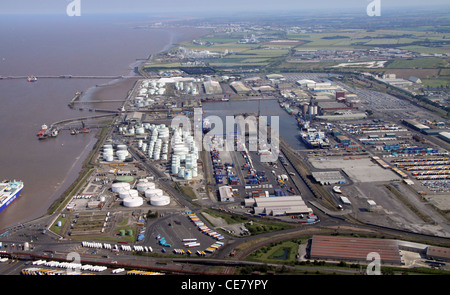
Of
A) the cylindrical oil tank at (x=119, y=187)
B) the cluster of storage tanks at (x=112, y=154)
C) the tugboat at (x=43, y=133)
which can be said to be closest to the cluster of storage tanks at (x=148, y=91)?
the tugboat at (x=43, y=133)

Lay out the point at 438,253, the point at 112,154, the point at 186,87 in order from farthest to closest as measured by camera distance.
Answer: the point at 186,87, the point at 112,154, the point at 438,253

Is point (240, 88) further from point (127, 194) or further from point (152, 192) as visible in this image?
point (127, 194)

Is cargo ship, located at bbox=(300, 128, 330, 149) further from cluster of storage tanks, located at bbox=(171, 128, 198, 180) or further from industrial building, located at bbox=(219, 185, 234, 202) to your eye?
industrial building, located at bbox=(219, 185, 234, 202)

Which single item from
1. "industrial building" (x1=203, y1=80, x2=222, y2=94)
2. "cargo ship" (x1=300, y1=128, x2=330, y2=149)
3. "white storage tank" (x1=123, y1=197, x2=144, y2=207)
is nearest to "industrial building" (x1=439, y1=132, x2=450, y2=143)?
"cargo ship" (x1=300, y1=128, x2=330, y2=149)

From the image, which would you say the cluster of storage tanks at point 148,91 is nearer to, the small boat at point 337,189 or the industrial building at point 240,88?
the industrial building at point 240,88

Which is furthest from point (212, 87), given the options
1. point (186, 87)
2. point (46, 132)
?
point (46, 132)
